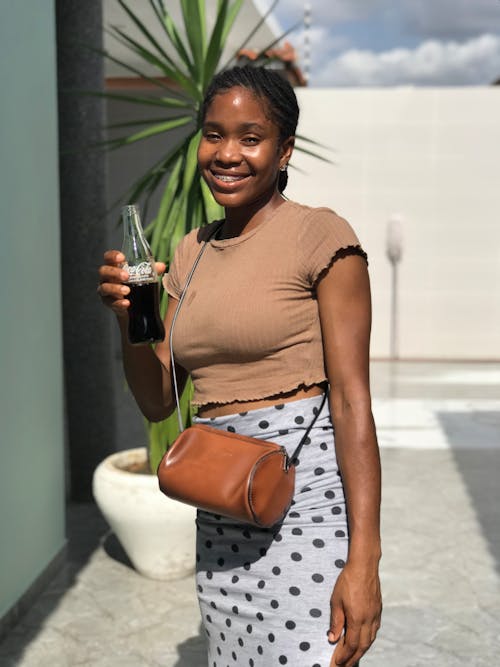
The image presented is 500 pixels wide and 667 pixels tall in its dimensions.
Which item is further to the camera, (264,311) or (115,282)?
(115,282)

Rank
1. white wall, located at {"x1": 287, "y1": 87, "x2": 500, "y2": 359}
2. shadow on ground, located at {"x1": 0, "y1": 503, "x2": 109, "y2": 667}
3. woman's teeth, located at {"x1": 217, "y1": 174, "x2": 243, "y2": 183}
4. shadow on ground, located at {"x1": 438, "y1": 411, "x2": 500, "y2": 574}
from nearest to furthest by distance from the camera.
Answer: woman's teeth, located at {"x1": 217, "y1": 174, "x2": 243, "y2": 183}, shadow on ground, located at {"x1": 0, "y1": 503, "x2": 109, "y2": 667}, shadow on ground, located at {"x1": 438, "y1": 411, "x2": 500, "y2": 574}, white wall, located at {"x1": 287, "y1": 87, "x2": 500, "y2": 359}

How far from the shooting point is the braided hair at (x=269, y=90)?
152 centimetres

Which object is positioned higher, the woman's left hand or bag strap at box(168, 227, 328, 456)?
bag strap at box(168, 227, 328, 456)

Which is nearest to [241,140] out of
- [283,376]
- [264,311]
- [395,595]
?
[264,311]

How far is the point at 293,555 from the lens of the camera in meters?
1.52

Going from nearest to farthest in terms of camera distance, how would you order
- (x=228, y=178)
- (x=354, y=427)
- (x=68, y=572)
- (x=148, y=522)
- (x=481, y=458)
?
(x=354, y=427), (x=228, y=178), (x=148, y=522), (x=68, y=572), (x=481, y=458)

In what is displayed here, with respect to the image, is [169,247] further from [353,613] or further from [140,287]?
[353,613]

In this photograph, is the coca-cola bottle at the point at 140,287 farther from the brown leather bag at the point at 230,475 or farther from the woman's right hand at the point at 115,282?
the brown leather bag at the point at 230,475

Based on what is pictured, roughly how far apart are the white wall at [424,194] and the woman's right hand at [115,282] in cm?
991

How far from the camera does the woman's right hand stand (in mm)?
1579

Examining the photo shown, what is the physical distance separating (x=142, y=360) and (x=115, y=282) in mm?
180

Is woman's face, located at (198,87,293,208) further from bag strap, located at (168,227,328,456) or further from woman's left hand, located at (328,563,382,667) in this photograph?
woman's left hand, located at (328,563,382,667)

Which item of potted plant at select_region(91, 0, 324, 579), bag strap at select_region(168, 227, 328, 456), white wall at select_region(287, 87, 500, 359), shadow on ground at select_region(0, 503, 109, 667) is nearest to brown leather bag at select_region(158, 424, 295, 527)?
bag strap at select_region(168, 227, 328, 456)

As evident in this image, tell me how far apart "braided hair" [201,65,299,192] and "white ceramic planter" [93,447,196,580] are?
236 cm
